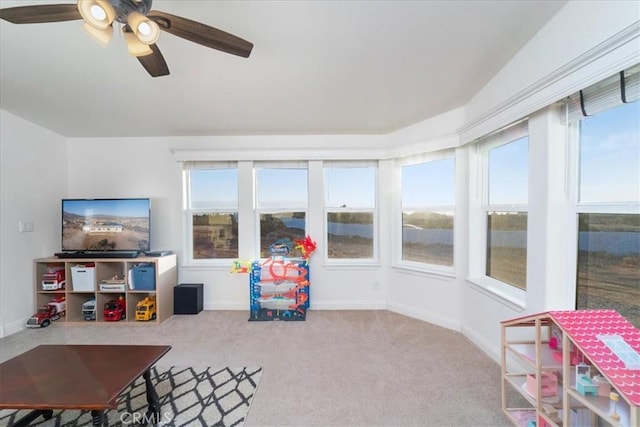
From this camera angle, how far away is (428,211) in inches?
129

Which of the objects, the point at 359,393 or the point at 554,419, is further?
the point at 359,393

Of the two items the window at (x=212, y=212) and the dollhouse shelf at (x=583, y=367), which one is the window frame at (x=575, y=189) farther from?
the window at (x=212, y=212)

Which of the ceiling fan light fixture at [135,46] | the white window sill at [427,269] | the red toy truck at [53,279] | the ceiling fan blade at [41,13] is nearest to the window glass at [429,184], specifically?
the white window sill at [427,269]

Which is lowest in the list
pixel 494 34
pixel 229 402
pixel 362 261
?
pixel 229 402

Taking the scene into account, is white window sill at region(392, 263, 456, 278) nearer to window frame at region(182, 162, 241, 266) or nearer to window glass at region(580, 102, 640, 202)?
window glass at region(580, 102, 640, 202)

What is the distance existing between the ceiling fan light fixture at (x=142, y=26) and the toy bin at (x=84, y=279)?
305cm

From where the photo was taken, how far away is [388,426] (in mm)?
1638

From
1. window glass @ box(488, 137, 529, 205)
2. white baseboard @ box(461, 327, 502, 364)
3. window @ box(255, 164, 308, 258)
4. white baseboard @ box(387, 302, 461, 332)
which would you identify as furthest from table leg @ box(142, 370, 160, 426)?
window glass @ box(488, 137, 529, 205)

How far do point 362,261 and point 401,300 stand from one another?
69cm

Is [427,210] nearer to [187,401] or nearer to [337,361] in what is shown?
[337,361]

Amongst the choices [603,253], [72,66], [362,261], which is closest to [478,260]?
[603,253]

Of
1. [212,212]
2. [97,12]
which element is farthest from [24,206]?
[97,12]

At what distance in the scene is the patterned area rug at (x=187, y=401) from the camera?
5.55 feet

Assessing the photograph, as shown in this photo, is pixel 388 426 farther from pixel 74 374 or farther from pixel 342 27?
pixel 342 27
